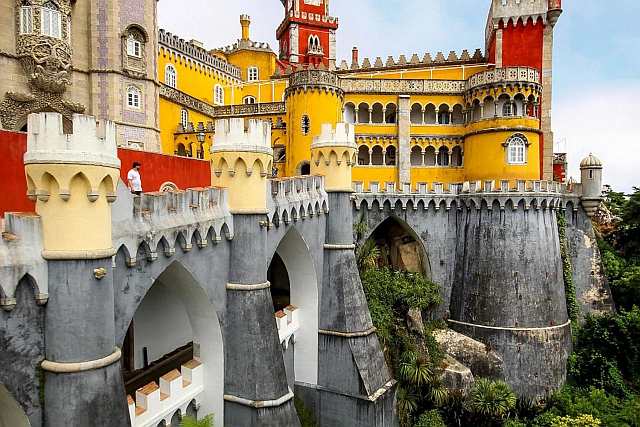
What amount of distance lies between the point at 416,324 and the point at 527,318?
681cm

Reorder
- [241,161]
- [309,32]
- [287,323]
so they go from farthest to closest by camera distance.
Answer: [309,32], [287,323], [241,161]

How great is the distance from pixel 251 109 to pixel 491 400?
2605cm

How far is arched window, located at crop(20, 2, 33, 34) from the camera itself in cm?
1938

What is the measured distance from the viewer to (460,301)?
28531mm

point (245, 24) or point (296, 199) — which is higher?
point (245, 24)

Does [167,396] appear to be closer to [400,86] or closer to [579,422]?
[579,422]

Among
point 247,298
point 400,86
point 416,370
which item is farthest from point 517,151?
point 247,298

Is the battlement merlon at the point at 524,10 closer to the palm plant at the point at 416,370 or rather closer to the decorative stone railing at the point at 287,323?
the palm plant at the point at 416,370

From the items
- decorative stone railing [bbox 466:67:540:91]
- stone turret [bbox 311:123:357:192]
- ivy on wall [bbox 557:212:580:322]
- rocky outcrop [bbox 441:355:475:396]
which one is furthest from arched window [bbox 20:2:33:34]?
ivy on wall [bbox 557:212:580:322]

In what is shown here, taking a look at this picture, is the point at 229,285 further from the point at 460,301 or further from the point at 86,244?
the point at 460,301

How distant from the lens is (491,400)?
24750mm

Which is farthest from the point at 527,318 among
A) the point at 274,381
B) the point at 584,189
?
the point at 274,381

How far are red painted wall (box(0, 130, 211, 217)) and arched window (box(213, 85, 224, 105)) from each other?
23546mm

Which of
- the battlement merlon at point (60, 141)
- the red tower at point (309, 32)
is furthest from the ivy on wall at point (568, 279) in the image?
the red tower at point (309, 32)
